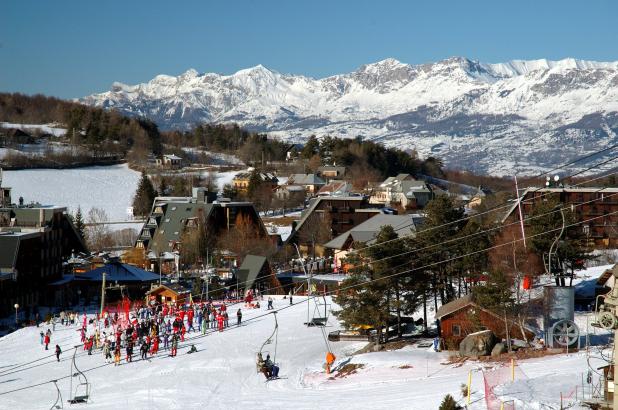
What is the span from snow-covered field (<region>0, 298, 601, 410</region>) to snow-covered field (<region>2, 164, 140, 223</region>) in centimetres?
5795

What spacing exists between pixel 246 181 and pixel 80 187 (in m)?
19.1

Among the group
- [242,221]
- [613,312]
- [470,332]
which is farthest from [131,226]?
[613,312]

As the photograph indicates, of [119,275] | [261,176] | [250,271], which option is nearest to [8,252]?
[119,275]

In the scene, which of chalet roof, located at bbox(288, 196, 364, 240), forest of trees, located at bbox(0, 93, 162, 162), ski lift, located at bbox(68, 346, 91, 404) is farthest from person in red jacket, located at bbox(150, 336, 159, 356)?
forest of trees, located at bbox(0, 93, 162, 162)

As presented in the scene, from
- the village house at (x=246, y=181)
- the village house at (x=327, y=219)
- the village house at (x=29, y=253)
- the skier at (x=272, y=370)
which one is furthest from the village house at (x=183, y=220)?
the skier at (x=272, y=370)

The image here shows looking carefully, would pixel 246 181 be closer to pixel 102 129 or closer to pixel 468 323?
pixel 102 129

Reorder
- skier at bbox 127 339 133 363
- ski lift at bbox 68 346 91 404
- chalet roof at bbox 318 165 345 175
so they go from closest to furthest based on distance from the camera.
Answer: ski lift at bbox 68 346 91 404 → skier at bbox 127 339 133 363 → chalet roof at bbox 318 165 345 175

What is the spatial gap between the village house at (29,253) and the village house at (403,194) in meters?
47.6

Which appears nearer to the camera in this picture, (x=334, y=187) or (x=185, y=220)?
(x=185, y=220)

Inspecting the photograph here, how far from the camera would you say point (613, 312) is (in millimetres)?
17578

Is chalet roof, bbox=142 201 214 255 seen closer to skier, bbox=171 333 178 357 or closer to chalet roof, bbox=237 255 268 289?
chalet roof, bbox=237 255 268 289

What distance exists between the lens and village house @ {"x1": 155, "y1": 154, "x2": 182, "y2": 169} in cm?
12400

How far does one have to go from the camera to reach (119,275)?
51.6 metres

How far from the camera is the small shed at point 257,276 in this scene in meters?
50.6
